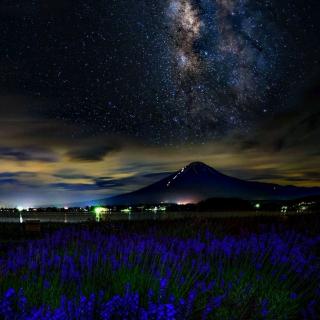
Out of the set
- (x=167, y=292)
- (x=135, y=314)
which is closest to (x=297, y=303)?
(x=167, y=292)

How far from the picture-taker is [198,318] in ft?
13.4

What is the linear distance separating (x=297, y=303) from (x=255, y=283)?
1.42ft

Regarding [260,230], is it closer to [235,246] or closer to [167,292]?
[235,246]

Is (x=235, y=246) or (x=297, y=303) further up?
(x=235, y=246)

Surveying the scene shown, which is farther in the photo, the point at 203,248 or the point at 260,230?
the point at 260,230

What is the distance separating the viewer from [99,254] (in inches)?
229

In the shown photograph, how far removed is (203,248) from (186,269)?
174cm

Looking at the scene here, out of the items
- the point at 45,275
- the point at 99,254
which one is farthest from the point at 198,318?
the point at 99,254

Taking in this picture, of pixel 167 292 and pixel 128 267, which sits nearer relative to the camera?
pixel 167 292

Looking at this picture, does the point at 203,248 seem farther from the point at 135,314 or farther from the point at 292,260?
the point at 135,314

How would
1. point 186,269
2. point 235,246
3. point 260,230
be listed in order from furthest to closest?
point 260,230 < point 235,246 < point 186,269

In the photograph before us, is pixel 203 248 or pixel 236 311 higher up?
pixel 203 248

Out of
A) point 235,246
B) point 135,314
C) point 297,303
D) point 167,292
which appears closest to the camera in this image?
point 135,314

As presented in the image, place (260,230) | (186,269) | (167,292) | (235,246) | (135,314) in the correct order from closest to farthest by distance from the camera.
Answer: (135,314)
(167,292)
(186,269)
(235,246)
(260,230)
